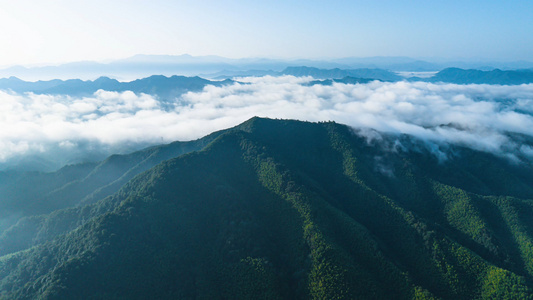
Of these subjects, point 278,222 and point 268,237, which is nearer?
point 268,237

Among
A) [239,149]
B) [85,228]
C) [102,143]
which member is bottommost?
[102,143]

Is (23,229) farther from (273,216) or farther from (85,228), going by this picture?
(273,216)

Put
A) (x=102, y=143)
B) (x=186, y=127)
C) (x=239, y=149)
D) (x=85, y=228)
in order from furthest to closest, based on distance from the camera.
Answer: (x=186, y=127)
(x=102, y=143)
(x=239, y=149)
(x=85, y=228)

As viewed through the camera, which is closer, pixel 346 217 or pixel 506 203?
pixel 346 217

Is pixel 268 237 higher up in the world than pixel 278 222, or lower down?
lower down

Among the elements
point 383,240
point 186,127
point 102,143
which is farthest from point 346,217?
point 102,143

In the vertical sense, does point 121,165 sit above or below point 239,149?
below

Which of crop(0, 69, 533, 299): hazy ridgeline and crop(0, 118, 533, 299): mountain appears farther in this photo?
crop(0, 69, 533, 299): hazy ridgeline

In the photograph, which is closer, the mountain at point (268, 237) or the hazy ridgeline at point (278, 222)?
the mountain at point (268, 237)
